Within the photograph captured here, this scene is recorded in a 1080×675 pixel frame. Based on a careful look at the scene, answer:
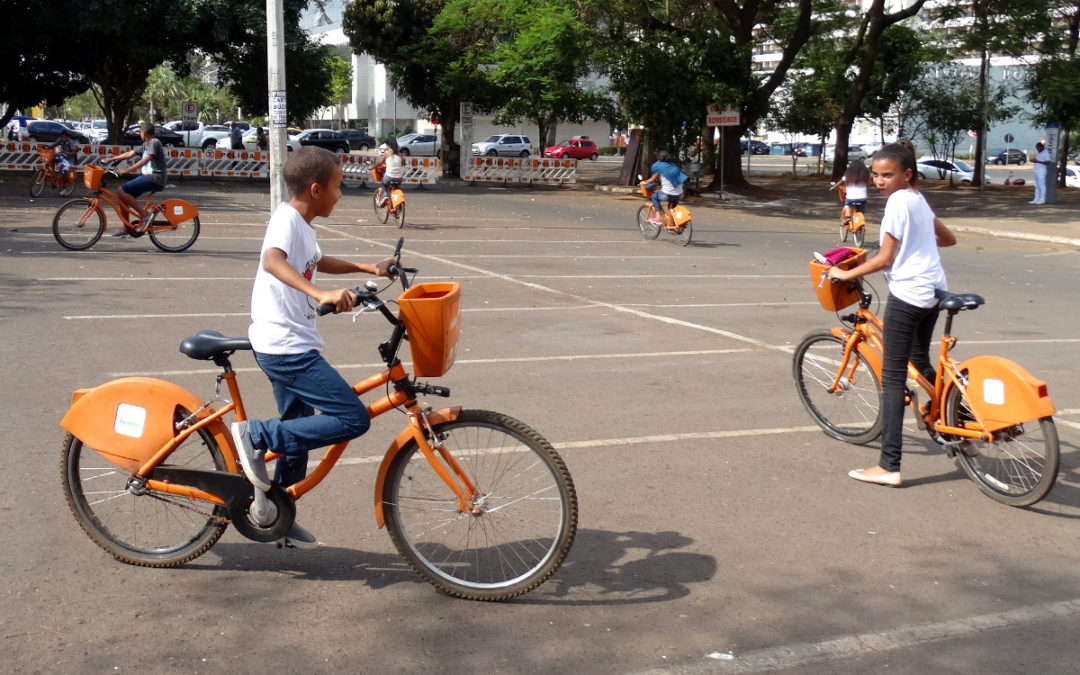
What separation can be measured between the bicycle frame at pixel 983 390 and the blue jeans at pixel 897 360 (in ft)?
0.31

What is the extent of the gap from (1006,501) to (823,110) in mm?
41273

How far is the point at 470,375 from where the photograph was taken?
28.5 ft

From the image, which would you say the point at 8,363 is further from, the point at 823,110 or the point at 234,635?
the point at 823,110

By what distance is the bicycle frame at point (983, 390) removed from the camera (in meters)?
5.54

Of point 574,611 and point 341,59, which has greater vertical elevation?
point 341,59

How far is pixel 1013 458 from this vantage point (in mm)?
5910

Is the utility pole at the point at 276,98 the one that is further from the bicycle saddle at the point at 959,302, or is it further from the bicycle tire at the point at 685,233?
the bicycle saddle at the point at 959,302

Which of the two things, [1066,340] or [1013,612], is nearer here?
[1013,612]

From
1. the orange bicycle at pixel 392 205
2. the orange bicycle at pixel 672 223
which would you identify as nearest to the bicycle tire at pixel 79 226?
the orange bicycle at pixel 392 205

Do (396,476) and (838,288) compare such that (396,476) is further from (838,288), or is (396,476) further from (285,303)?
(838,288)

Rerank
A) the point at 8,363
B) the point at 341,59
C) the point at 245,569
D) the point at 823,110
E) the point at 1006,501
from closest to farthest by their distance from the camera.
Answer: the point at 245,569 < the point at 1006,501 < the point at 8,363 < the point at 823,110 < the point at 341,59

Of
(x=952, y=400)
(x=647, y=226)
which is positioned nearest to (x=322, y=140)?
(x=647, y=226)

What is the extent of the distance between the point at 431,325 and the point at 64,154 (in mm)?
28072

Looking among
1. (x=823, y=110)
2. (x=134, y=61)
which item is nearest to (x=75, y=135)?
(x=134, y=61)
